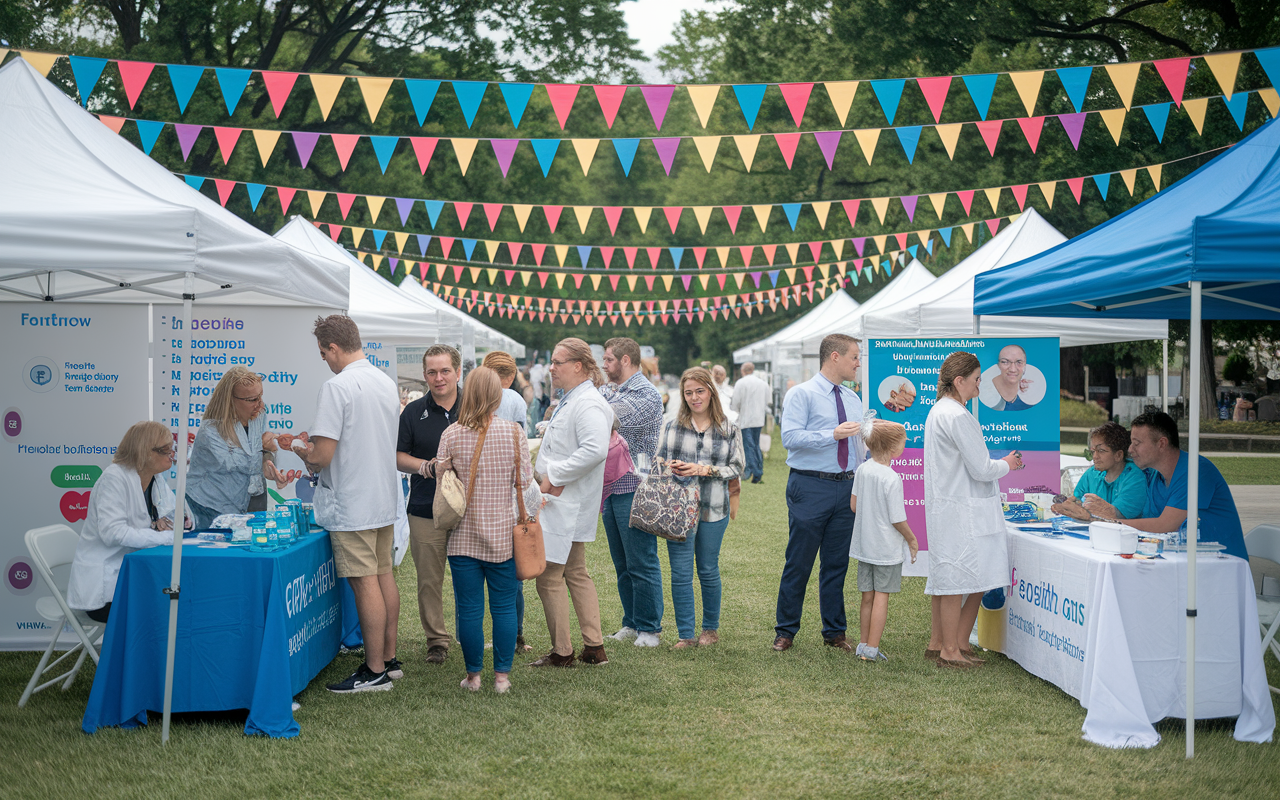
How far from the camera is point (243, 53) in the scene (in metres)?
20.4

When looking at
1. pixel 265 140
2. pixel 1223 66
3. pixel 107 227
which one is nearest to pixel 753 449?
pixel 265 140

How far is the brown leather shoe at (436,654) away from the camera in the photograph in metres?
5.19

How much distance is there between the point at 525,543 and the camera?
4488mm

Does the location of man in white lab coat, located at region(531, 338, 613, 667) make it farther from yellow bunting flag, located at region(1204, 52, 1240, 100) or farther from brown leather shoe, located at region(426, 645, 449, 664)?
yellow bunting flag, located at region(1204, 52, 1240, 100)

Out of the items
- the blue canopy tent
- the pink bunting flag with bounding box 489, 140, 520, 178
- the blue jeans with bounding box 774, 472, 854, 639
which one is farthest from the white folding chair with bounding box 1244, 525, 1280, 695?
the pink bunting flag with bounding box 489, 140, 520, 178

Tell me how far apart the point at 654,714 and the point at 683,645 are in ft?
3.73

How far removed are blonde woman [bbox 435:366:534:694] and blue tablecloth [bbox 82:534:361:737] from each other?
2.59ft

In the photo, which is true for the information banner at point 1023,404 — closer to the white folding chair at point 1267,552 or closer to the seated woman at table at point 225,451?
the white folding chair at point 1267,552

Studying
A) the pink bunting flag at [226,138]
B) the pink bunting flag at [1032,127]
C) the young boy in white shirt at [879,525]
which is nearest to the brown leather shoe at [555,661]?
the young boy in white shirt at [879,525]

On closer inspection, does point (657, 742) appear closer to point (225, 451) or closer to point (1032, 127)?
point (225, 451)

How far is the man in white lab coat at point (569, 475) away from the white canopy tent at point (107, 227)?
55.7 inches

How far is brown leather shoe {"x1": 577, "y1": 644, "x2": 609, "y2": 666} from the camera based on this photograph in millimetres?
5156

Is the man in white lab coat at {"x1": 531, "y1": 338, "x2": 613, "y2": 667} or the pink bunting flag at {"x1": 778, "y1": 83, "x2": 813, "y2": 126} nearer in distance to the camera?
the man in white lab coat at {"x1": 531, "y1": 338, "x2": 613, "y2": 667}

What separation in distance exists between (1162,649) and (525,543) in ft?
9.07
